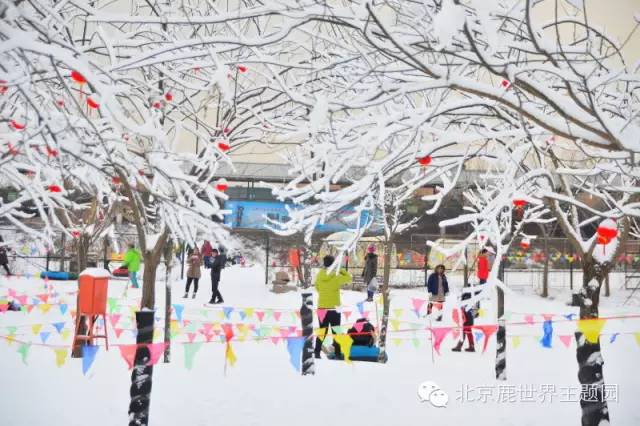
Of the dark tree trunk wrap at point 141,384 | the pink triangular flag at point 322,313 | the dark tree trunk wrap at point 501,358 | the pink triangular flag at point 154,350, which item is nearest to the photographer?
the dark tree trunk wrap at point 141,384

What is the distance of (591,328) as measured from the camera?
630cm

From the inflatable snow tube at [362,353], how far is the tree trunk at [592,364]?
4077 millimetres

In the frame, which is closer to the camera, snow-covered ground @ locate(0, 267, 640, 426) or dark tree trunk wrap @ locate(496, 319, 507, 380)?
snow-covered ground @ locate(0, 267, 640, 426)

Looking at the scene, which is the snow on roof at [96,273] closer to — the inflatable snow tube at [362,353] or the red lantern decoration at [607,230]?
the inflatable snow tube at [362,353]

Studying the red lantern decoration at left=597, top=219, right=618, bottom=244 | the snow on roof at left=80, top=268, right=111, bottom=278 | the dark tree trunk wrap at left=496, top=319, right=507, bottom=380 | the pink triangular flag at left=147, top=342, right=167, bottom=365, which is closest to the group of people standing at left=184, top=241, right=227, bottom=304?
the snow on roof at left=80, top=268, right=111, bottom=278

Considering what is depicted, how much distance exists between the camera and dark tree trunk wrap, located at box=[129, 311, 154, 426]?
20.0 feet

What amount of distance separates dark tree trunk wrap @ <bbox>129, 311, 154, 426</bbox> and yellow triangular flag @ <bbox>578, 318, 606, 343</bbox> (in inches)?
167

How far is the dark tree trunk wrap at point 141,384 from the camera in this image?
6.09 m

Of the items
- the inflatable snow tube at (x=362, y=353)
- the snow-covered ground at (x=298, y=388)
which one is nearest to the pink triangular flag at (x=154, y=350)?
the snow-covered ground at (x=298, y=388)

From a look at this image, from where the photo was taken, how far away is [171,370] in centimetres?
906

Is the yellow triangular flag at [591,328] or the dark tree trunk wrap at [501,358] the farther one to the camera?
the dark tree trunk wrap at [501,358]

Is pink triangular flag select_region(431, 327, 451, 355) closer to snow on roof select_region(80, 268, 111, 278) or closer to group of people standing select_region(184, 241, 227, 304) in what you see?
snow on roof select_region(80, 268, 111, 278)

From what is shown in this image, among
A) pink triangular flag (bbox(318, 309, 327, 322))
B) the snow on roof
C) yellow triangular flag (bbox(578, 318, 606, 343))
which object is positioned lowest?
pink triangular flag (bbox(318, 309, 327, 322))

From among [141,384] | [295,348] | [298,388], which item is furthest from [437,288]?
[141,384]
